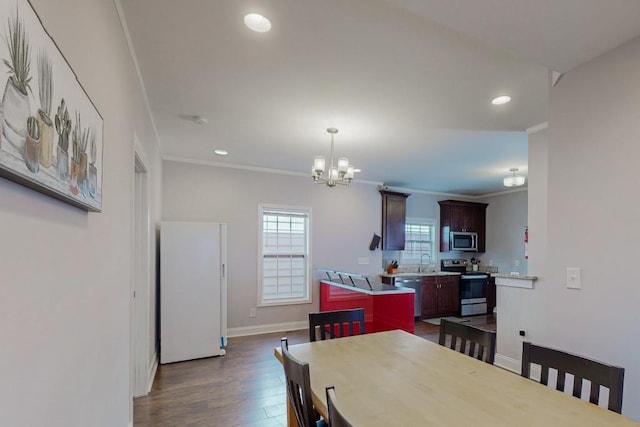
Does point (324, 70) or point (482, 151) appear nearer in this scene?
point (324, 70)

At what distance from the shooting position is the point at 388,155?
14.2 feet

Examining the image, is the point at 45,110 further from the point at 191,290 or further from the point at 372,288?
the point at 372,288

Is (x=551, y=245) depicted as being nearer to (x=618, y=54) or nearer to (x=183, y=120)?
(x=618, y=54)

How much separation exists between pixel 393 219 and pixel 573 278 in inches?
167

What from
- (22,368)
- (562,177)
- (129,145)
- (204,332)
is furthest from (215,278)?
(562,177)

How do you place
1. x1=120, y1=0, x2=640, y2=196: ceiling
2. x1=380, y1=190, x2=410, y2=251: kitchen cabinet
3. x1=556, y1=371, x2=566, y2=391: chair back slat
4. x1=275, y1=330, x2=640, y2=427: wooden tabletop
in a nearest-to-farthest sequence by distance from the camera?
x1=275, y1=330, x2=640, y2=427: wooden tabletop → x1=556, y1=371, x2=566, y2=391: chair back slat → x1=120, y1=0, x2=640, y2=196: ceiling → x1=380, y1=190, x2=410, y2=251: kitchen cabinet

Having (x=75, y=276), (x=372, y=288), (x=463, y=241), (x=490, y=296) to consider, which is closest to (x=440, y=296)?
(x=490, y=296)

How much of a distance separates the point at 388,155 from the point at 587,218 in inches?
105

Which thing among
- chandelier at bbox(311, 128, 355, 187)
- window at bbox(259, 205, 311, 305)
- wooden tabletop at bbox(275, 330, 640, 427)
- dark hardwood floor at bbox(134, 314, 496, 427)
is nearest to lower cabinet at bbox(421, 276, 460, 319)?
window at bbox(259, 205, 311, 305)

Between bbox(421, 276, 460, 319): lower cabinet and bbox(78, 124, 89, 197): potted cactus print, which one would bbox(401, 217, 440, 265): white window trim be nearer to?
bbox(421, 276, 460, 319): lower cabinet

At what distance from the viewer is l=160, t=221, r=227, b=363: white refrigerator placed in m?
3.69

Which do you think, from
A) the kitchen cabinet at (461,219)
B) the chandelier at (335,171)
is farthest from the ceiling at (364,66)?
the kitchen cabinet at (461,219)

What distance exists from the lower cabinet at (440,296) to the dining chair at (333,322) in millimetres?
4153

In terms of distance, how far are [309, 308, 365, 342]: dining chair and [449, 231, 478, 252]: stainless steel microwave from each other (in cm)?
520
